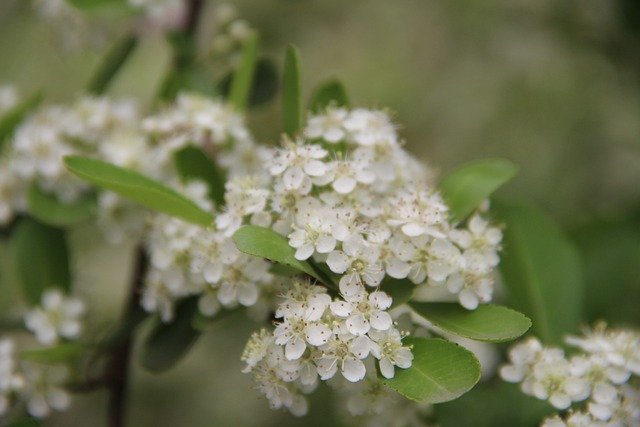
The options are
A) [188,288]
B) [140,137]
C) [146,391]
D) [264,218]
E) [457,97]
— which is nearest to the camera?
[264,218]

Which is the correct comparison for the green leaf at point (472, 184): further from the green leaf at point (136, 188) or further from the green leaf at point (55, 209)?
the green leaf at point (55, 209)

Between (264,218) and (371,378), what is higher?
(264,218)

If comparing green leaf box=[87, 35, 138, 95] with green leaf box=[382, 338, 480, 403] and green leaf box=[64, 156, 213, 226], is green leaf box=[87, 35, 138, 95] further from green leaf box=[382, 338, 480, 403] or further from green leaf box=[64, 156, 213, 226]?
green leaf box=[382, 338, 480, 403]

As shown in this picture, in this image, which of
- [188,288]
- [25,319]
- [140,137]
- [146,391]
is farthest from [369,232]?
[146,391]

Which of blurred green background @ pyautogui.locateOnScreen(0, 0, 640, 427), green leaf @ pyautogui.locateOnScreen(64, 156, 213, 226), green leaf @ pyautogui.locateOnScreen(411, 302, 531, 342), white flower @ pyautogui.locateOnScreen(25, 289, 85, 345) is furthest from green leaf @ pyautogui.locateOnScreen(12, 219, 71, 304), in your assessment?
green leaf @ pyautogui.locateOnScreen(411, 302, 531, 342)

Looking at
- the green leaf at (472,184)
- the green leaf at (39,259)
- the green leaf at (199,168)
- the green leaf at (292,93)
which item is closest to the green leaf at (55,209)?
the green leaf at (39,259)

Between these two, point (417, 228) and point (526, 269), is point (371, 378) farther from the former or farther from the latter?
point (526, 269)

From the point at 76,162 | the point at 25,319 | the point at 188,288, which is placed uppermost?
the point at 76,162
